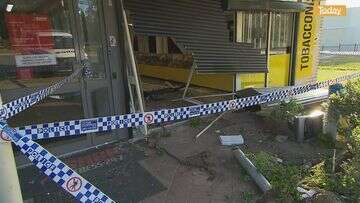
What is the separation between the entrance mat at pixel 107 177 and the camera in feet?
12.6

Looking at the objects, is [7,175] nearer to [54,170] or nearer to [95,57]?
[54,170]

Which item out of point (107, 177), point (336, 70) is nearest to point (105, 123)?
point (107, 177)

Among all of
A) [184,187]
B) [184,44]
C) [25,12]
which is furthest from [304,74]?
[25,12]

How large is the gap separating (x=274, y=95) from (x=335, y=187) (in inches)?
88.2

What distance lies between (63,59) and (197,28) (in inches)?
90.4

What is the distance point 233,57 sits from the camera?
6.47 m

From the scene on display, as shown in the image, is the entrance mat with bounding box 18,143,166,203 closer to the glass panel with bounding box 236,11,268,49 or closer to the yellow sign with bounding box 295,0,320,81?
the glass panel with bounding box 236,11,268,49

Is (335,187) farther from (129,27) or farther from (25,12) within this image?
(25,12)

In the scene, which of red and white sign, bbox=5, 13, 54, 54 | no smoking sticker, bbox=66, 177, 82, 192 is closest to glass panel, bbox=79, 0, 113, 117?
red and white sign, bbox=5, 13, 54, 54

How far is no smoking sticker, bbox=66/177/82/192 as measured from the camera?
2.34 m

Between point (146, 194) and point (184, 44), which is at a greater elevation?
point (184, 44)

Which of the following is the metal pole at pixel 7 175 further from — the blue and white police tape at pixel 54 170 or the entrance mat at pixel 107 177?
the entrance mat at pixel 107 177

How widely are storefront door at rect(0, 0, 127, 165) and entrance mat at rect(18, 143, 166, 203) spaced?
1.12 ft

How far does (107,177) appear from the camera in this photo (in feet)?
13.9
